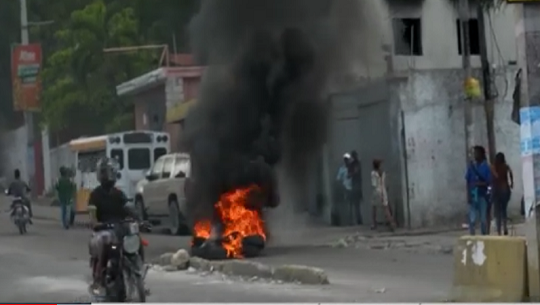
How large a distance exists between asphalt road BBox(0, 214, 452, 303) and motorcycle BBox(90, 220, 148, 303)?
174 centimetres

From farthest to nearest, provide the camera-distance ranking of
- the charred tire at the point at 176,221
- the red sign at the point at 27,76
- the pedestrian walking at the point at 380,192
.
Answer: the red sign at the point at 27,76, the charred tire at the point at 176,221, the pedestrian walking at the point at 380,192

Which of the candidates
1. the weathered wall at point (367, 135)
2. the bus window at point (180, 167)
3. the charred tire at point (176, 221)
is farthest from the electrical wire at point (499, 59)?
the charred tire at point (176, 221)

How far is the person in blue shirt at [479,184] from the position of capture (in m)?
20.0

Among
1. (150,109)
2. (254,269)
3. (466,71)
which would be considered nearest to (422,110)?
(466,71)

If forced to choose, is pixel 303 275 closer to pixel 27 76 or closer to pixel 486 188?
pixel 486 188

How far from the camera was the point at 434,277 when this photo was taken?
1583 cm

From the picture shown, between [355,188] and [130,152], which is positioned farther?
[130,152]

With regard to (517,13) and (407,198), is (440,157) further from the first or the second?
(517,13)

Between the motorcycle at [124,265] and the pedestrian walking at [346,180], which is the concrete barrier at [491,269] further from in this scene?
the pedestrian walking at [346,180]

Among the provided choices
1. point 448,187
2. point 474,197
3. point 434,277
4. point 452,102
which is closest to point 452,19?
point 452,102

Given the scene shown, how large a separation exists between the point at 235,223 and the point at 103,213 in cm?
771

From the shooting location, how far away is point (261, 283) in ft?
50.5

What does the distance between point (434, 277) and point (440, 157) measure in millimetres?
9282

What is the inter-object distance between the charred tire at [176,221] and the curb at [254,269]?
254 inches
